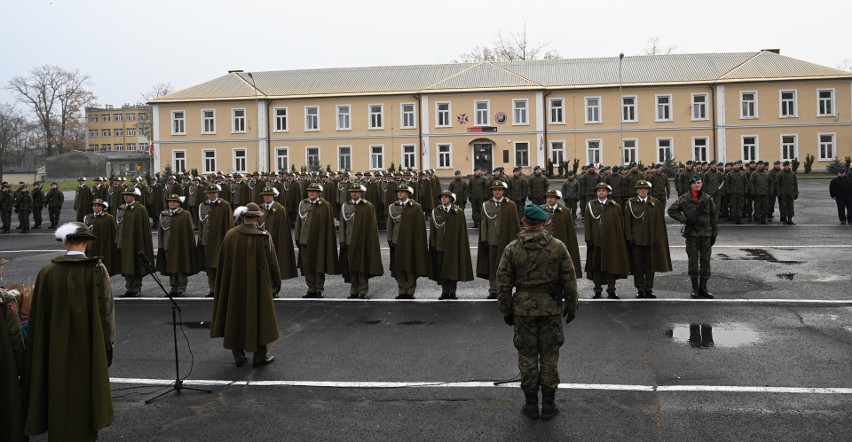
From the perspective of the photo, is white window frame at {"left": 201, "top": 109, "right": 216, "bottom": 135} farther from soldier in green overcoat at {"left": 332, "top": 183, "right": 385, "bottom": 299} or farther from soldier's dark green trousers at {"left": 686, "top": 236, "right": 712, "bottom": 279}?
soldier's dark green trousers at {"left": 686, "top": 236, "right": 712, "bottom": 279}

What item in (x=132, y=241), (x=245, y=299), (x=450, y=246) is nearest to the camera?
(x=245, y=299)

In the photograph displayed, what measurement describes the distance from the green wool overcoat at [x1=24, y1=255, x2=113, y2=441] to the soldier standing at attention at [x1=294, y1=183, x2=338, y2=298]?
23.7 ft

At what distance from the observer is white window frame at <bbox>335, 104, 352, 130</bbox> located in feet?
169

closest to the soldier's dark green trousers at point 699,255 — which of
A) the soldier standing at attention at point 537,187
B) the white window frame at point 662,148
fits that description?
the soldier standing at attention at point 537,187

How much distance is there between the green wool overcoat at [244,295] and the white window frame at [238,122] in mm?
45410

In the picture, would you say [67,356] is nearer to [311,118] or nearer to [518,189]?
[518,189]

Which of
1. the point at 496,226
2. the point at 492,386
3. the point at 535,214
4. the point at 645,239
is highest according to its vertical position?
the point at 535,214

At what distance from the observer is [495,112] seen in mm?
49125

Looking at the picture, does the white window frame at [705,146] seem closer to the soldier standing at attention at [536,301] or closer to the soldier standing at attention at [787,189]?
the soldier standing at attention at [787,189]

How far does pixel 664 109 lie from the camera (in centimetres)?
4894

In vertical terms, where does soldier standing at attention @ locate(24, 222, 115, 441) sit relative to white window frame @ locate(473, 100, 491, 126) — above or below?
below

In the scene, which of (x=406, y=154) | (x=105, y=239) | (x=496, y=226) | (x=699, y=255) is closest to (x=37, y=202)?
(x=105, y=239)

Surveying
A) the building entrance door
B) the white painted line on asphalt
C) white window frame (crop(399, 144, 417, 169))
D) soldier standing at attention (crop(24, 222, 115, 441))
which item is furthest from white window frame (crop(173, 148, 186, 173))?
soldier standing at attention (crop(24, 222, 115, 441))

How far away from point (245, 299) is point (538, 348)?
3.65m
